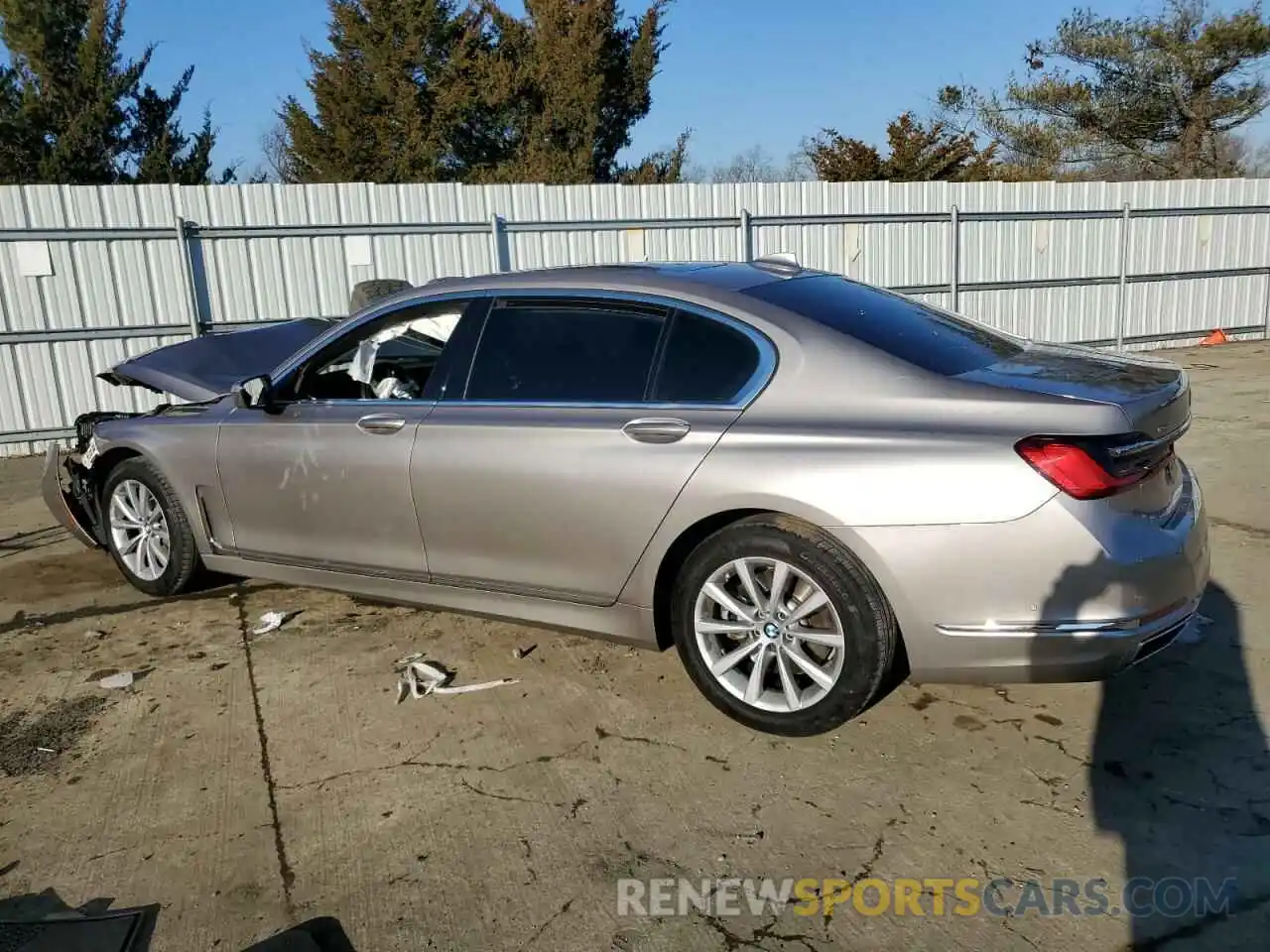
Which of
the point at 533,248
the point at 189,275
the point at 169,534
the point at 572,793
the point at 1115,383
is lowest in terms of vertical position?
the point at 572,793

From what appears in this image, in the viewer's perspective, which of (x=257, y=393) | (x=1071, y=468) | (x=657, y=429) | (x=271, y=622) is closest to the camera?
(x=1071, y=468)

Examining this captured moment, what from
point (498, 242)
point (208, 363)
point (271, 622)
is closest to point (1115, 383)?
point (271, 622)

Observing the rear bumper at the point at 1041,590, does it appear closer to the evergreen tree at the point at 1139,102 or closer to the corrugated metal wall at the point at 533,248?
the corrugated metal wall at the point at 533,248

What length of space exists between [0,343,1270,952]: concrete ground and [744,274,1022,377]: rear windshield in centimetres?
127

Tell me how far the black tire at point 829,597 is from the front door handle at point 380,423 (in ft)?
4.50

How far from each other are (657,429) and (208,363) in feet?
11.3

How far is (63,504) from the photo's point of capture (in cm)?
531

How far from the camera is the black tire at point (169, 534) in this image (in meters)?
4.80

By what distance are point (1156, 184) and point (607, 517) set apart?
14.0m

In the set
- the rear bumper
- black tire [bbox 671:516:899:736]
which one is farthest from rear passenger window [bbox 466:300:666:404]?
the rear bumper

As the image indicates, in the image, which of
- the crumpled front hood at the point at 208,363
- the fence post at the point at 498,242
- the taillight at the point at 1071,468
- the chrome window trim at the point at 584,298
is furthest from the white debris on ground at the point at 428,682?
the fence post at the point at 498,242

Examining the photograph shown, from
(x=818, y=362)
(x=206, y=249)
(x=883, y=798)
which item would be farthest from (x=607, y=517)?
(x=206, y=249)

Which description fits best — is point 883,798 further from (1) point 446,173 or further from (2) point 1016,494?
(1) point 446,173

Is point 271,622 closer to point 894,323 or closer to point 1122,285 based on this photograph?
point 894,323
